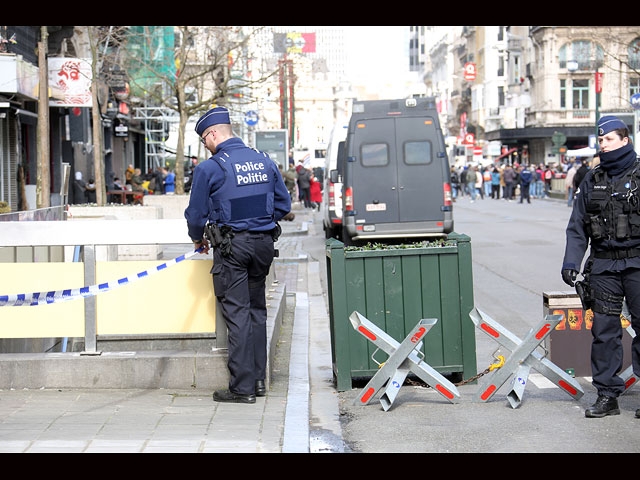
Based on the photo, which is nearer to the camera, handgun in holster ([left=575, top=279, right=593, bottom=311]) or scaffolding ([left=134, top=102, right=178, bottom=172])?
handgun in holster ([left=575, top=279, right=593, bottom=311])

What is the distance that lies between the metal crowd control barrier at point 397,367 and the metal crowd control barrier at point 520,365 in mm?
262

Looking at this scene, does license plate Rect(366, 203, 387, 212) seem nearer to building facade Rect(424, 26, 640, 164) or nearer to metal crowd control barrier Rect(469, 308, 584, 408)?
metal crowd control barrier Rect(469, 308, 584, 408)

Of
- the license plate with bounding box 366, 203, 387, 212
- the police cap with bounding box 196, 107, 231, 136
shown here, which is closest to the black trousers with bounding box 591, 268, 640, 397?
the police cap with bounding box 196, 107, 231, 136

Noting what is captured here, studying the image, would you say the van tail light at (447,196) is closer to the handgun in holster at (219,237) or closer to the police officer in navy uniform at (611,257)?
the police officer in navy uniform at (611,257)

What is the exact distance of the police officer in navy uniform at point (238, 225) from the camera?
6.30 m

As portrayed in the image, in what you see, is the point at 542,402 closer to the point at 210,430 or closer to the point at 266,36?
the point at 210,430

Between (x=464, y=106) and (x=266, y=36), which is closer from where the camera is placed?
(x=266, y=36)

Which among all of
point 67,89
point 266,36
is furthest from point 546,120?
point 67,89

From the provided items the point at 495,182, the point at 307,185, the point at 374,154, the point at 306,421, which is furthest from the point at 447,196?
the point at 495,182

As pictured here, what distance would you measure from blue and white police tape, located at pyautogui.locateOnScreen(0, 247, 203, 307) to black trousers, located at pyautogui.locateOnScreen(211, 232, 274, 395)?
357 mm

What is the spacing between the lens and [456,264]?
265 inches

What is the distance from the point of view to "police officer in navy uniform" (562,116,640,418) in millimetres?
5918
